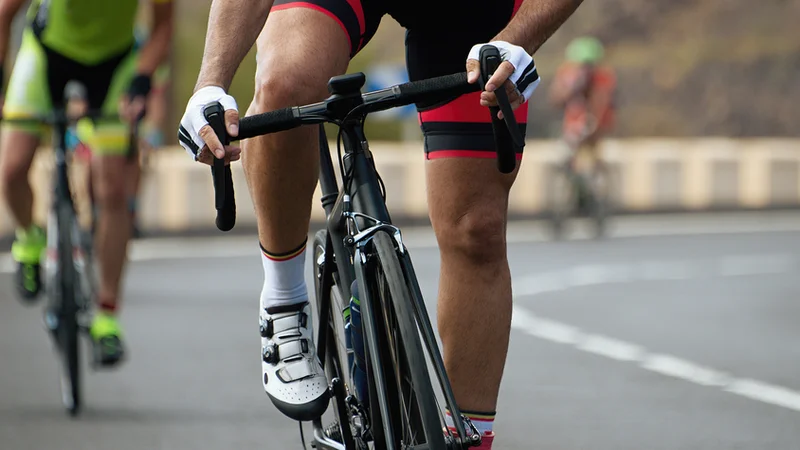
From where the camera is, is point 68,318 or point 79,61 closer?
point 68,318

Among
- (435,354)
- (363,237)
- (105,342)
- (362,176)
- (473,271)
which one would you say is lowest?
(105,342)

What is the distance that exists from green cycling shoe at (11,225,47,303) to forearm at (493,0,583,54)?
4.50m

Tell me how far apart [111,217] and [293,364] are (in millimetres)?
3677

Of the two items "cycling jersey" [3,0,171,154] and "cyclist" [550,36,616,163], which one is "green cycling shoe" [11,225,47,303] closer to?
"cycling jersey" [3,0,171,154]

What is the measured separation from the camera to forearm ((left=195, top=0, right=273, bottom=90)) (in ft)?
12.6

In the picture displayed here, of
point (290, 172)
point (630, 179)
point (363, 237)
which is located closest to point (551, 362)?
point (290, 172)

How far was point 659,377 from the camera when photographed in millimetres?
7973

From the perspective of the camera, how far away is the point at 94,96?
26.0 ft

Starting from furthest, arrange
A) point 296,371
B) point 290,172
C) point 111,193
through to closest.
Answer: point 111,193 → point 296,371 → point 290,172

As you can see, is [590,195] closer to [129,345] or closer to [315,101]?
[129,345]

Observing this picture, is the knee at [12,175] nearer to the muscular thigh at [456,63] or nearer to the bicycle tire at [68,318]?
the bicycle tire at [68,318]

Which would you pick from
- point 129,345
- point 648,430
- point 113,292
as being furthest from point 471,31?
point 129,345

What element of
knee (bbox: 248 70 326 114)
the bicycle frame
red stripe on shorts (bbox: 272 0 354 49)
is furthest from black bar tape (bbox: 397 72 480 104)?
red stripe on shorts (bbox: 272 0 354 49)

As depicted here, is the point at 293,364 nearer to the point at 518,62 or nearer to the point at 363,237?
the point at 363,237
